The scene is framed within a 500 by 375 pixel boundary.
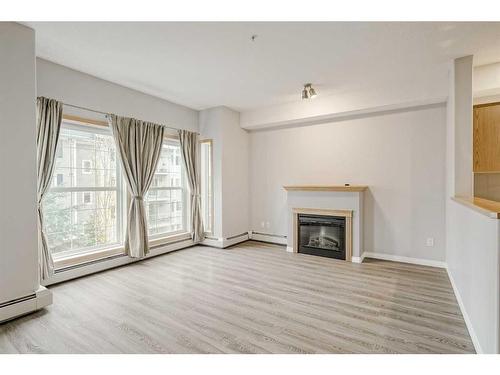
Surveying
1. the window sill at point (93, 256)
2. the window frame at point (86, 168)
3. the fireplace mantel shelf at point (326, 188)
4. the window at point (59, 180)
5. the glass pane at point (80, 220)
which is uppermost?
the window frame at point (86, 168)

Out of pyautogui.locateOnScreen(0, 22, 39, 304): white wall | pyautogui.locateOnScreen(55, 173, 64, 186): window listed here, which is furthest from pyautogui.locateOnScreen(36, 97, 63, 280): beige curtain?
pyautogui.locateOnScreen(0, 22, 39, 304): white wall

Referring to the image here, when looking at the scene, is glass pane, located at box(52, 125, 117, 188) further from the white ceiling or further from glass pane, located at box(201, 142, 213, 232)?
glass pane, located at box(201, 142, 213, 232)

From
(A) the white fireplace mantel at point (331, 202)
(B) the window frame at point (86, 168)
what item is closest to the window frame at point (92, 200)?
(B) the window frame at point (86, 168)

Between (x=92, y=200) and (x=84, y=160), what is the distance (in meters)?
0.57

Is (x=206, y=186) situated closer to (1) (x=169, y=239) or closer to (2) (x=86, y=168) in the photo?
(1) (x=169, y=239)

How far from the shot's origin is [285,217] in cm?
526

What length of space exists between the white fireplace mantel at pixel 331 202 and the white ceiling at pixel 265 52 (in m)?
1.62

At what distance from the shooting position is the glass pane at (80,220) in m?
3.32

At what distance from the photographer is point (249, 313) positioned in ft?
8.21

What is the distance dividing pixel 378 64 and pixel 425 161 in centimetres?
168

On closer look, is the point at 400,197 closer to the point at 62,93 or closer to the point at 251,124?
the point at 251,124

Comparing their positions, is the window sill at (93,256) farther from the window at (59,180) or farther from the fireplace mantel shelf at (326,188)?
the fireplace mantel shelf at (326,188)

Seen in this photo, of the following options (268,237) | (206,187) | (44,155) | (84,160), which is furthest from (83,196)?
(268,237)

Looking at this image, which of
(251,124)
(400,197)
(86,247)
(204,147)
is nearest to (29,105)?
(86,247)
